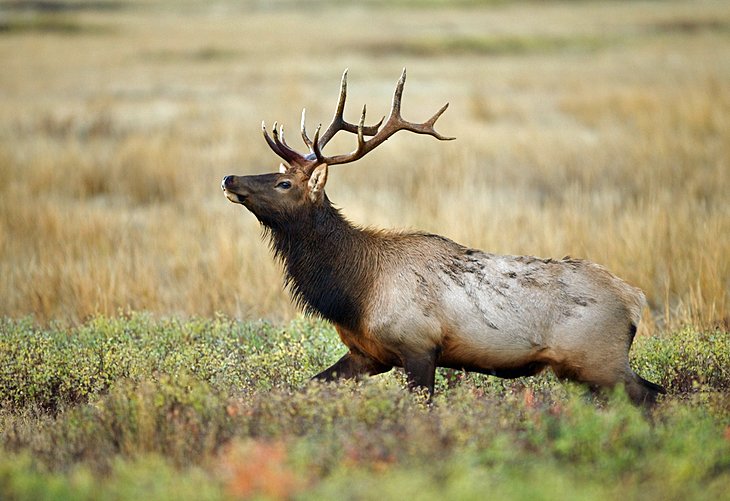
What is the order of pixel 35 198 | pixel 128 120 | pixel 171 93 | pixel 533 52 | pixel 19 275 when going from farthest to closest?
pixel 533 52, pixel 171 93, pixel 128 120, pixel 35 198, pixel 19 275

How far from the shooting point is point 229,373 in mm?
7117

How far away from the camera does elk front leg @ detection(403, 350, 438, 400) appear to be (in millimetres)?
6031

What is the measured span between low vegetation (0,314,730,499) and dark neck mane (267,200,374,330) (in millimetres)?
641

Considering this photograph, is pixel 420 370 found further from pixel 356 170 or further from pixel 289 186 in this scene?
pixel 356 170

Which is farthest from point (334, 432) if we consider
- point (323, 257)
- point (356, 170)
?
point (356, 170)

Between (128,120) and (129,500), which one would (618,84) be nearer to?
(128,120)

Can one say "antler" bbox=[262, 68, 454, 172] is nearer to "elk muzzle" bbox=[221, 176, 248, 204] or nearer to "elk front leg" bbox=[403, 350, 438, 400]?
"elk muzzle" bbox=[221, 176, 248, 204]

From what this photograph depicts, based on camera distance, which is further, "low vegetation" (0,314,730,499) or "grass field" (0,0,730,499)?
"grass field" (0,0,730,499)

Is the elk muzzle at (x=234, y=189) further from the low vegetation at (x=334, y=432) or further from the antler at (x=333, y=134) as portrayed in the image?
the low vegetation at (x=334, y=432)

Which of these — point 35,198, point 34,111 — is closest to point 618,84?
point 34,111

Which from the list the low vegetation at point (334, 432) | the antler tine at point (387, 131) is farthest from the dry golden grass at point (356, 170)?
the antler tine at point (387, 131)

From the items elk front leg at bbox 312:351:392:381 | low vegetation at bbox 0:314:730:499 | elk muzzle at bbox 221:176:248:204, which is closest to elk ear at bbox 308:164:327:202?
elk muzzle at bbox 221:176:248:204

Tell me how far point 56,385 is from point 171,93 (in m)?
18.5

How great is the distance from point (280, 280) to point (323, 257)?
3.36 meters
